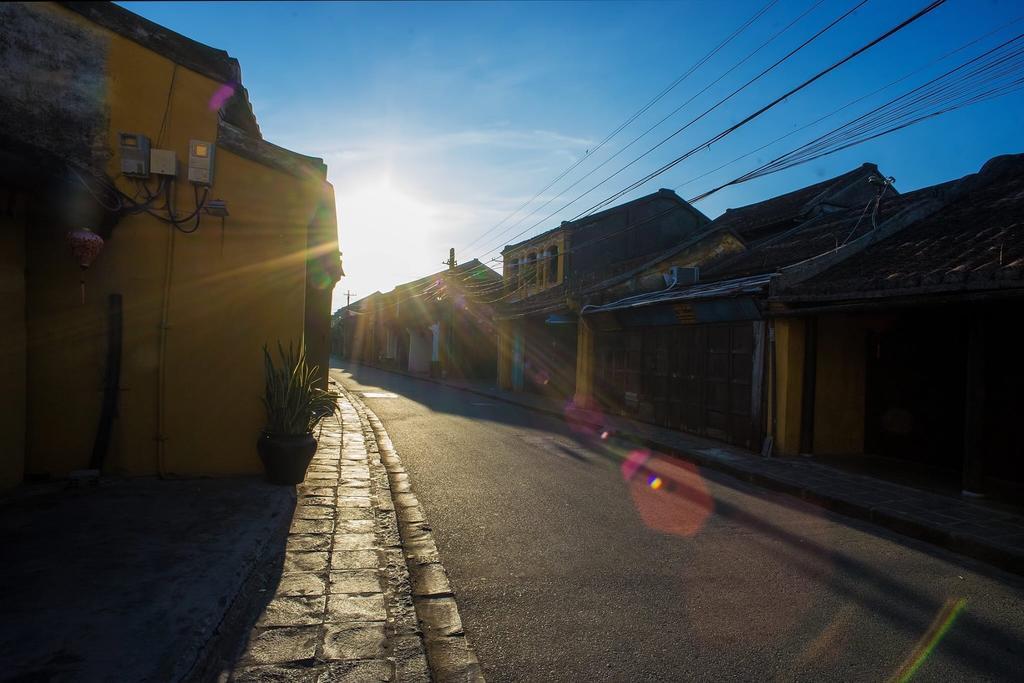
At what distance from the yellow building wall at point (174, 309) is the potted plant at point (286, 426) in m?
0.39

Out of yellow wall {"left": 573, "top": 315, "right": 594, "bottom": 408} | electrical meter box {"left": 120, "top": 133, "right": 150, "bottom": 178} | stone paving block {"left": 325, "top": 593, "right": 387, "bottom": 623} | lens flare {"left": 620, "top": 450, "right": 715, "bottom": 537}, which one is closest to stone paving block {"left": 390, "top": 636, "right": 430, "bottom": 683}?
stone paving block {"left": 325, "top": 593, "right": 387, "bottom": 623}

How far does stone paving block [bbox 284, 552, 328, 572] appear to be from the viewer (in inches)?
179

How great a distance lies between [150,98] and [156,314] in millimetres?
2275

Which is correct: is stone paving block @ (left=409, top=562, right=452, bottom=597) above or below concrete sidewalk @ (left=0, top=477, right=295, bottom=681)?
below

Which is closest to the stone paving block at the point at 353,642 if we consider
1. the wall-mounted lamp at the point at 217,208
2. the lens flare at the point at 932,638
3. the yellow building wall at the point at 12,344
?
the lens flare at the point at 932,638

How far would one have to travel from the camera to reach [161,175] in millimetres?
6637

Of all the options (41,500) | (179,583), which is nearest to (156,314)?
(41,500)

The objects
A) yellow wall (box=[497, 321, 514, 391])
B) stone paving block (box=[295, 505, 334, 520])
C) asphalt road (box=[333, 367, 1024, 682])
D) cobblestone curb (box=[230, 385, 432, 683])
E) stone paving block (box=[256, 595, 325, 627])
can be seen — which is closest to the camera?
cobblestone curb (box=[230, 385, 432, 683])

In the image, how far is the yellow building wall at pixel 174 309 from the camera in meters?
6.36

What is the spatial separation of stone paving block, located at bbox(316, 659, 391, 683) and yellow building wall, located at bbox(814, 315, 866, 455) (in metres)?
9.17

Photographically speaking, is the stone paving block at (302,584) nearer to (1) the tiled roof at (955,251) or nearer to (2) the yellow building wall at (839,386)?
(1) the tiled roof at (955,251)

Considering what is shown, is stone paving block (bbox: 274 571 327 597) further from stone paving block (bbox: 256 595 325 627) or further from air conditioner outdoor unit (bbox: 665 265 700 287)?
air conditioner outdoor unit (bbox: 665 265 700 287)

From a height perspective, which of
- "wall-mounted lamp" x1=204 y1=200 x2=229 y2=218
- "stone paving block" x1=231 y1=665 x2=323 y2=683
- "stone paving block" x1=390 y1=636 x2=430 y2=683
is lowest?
"stone paving block" x1=390 y1=636 x2=430 y2=683

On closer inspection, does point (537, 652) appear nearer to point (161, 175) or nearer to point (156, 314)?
point (156, 314)
